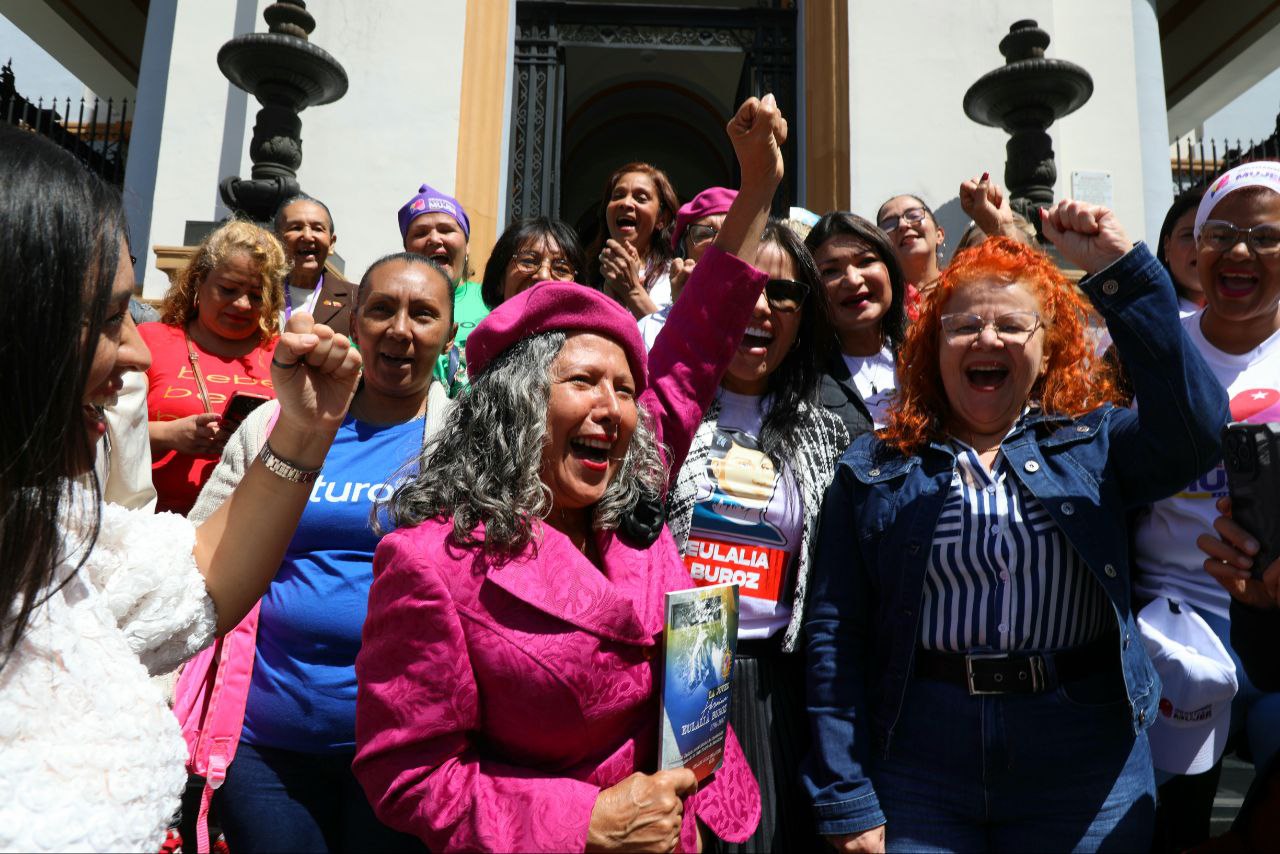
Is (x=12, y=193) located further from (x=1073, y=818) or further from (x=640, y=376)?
(x=1073, y=818)

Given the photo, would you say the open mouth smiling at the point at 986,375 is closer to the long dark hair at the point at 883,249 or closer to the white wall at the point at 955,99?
the long dark hair at the point at 883,249

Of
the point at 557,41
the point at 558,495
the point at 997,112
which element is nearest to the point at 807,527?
the point at 558,495

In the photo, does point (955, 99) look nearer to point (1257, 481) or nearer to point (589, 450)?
point (1257, 481)

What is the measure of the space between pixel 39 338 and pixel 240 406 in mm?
1737

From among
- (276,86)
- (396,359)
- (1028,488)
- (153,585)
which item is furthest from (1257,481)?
(276,86)

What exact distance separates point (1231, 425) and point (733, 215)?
1.16 m

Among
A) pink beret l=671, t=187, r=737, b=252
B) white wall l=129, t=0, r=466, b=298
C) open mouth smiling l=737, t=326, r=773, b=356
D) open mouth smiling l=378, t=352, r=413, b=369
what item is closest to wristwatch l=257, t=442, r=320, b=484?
open mouth smiling l=378, t=352, r=413, b=369

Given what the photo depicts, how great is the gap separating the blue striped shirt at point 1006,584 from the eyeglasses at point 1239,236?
1.02 m

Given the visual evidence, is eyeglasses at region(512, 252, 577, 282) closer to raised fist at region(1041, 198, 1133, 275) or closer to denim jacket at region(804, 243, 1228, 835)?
denim jacket at region(804, 243, 1228, 835)

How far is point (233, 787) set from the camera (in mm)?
2363

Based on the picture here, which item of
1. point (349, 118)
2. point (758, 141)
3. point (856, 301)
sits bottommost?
point (856, 301)

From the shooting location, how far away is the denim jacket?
213cm

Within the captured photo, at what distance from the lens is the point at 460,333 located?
4098mm

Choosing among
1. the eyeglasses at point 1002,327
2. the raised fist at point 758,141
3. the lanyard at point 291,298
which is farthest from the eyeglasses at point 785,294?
the lanyard at point 291,298
